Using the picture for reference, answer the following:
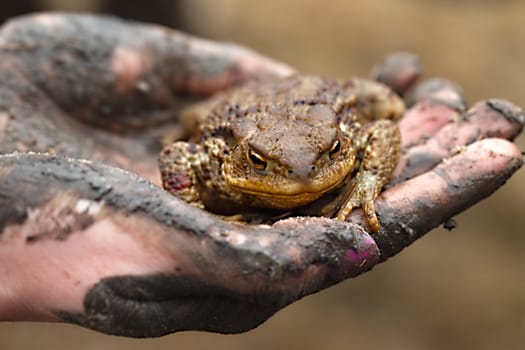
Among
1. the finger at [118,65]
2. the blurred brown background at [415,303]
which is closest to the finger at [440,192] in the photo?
the finger at [118,65]

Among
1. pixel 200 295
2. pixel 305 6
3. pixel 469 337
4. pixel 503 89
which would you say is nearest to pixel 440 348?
pixel 469 337

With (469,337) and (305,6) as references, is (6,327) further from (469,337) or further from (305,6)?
(305,6)

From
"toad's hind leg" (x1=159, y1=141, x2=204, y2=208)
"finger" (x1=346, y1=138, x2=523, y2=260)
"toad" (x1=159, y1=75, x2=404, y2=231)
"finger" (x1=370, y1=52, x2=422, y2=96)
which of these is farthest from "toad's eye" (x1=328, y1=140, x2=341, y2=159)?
"finger" (x1=370, y1=52, x2=422, y2=96)

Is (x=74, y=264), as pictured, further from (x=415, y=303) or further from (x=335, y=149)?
(x=415, y=303)

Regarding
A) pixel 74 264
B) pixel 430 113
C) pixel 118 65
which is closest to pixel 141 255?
pixel 74 264

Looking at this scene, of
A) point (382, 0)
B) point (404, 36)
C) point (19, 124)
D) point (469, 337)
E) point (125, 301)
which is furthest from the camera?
point (382, 0)

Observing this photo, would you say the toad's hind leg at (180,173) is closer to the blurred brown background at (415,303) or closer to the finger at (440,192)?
the finger at (440,192)

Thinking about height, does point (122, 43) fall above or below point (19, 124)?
above
